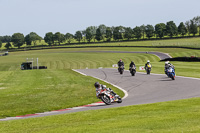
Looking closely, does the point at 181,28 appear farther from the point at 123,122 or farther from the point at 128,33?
→ the point at 123,122

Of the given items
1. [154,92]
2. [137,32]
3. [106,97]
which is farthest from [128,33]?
[106,97]

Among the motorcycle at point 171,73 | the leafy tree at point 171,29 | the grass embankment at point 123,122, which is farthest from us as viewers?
the leafy tree at point 171,29

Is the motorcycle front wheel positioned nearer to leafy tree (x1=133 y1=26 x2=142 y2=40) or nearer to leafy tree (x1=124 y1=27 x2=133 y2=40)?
leafy tree (x1=124 y1=27 x2=133 y2=40)

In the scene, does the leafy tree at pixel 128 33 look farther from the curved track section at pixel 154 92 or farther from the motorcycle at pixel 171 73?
the curved track section at pixel 154 92

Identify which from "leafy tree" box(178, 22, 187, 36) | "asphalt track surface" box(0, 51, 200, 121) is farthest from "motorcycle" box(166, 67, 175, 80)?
"leafy tree" box(178, 22, 187, 36)

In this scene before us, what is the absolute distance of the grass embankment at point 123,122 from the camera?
8.73m

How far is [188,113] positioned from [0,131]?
6.61 meters

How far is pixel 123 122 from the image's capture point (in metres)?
10.0

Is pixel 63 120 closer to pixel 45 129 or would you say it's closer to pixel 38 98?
pixel 45 129

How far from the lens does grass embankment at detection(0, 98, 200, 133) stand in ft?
28.7

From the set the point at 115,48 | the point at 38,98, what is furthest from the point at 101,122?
the point at 115,48

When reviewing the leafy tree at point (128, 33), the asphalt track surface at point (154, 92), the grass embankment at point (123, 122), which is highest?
the leafy tree at point (128, 33)

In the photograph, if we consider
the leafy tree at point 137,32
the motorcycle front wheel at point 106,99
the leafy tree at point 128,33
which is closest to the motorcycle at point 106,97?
the motorcycle front wheel at point 106,99

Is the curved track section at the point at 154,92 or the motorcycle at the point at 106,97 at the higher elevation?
the motorcycle at the point at 106,97
